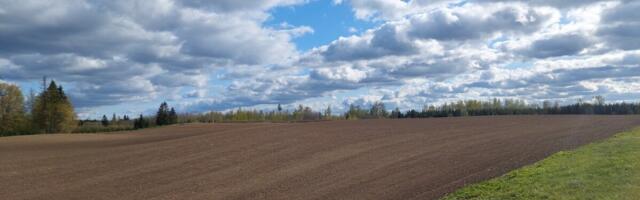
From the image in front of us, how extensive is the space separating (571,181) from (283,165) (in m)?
11.3

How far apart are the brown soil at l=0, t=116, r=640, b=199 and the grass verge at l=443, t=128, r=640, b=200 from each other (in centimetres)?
130

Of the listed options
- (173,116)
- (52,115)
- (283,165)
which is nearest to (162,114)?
(173,116)

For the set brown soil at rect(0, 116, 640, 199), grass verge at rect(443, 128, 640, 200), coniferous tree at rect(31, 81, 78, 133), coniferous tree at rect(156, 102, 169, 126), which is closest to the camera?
grass verge at rect(443, 128, 640, 200)

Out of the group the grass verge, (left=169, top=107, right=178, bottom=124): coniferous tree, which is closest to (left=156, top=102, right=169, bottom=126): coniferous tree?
(left=169, top=107, right=178, bottom=124): coniferous tree

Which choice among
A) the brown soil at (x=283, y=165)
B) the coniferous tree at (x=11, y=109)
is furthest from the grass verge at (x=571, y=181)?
the coniferous tree at (x=11, y=109)

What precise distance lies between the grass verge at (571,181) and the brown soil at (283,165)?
1303 millimetres

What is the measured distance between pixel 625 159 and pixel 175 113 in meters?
94.8

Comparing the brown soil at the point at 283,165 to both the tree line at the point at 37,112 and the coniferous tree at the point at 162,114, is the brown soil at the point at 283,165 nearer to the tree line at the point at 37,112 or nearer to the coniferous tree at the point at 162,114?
the tree line at the point at 37,112

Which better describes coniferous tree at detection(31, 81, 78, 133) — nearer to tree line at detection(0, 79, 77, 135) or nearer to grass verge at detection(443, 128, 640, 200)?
tree line at detection(0, 79, 77, 135)

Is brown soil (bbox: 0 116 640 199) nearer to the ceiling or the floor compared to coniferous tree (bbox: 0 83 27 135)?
nearer to the floor

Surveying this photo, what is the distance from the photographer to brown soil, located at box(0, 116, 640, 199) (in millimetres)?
18109

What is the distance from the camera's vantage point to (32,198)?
58.2 feet

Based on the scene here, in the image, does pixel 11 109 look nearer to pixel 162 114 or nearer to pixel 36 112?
pixel 36 112

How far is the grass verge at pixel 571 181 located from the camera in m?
13.3
